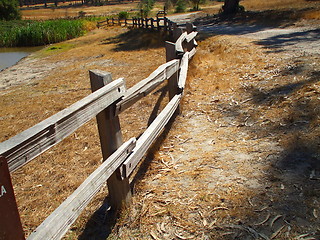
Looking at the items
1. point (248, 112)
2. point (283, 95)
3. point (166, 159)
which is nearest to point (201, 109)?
point (248, 112)

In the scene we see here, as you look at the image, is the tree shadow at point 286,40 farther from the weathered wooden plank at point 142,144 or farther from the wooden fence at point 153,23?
the weathered wooden plank at point 142,144

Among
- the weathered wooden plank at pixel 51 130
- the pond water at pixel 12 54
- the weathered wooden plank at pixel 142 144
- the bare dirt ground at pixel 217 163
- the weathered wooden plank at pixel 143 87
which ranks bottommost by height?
the pond water at pixel 12 54

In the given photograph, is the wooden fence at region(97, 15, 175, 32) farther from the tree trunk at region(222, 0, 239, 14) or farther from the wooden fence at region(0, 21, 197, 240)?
the wooden fence at region(0, 21, 197, 240)

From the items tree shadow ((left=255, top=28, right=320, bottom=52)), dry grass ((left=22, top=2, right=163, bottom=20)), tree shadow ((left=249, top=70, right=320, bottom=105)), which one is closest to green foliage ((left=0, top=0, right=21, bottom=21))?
dry grass ((left=22, top=2, right=163, bottom=20))

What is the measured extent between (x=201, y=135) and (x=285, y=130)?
1154 mm

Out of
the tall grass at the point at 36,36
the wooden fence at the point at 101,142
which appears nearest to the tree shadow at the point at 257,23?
the wooden fence at the point at 101,142

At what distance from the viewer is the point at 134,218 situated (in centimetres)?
299

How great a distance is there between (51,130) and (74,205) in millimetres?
621

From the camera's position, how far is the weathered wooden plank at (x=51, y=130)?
5.00 feet

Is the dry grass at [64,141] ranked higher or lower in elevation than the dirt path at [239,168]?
lower

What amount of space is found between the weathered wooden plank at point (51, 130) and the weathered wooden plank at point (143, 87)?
228 mm

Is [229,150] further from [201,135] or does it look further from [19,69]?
[19,69]

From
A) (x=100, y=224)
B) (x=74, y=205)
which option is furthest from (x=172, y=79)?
(x=74, y=205)

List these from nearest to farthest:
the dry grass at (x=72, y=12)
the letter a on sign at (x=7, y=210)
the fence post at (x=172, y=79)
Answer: the letter a on sign at (x=7, y=210) → the fence post at (x=172, y=79) → the dry grass at (x=72, y=12)
